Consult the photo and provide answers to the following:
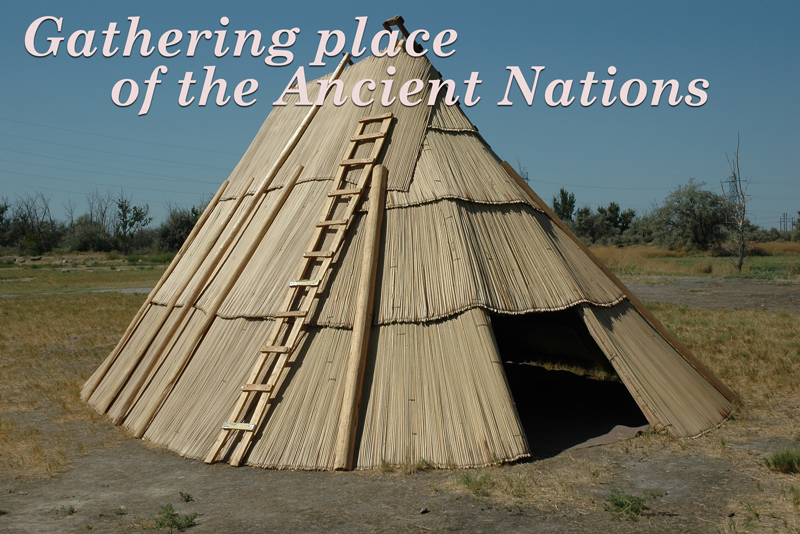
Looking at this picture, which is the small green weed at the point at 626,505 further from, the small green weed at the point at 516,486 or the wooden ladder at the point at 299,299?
the wooden ladder at the point at 299,299

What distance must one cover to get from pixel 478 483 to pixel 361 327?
195 cm

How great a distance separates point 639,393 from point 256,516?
423cm

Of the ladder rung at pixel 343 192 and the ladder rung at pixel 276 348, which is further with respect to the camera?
the ladder rung at pixel 343 192

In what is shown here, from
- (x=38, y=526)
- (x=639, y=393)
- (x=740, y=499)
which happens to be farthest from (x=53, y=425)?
(x=740, y=499)

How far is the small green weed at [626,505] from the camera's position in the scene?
4.86 m

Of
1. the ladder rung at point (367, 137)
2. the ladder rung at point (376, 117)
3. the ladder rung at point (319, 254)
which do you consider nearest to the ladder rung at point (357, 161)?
the ladder rung at point (367, 137)

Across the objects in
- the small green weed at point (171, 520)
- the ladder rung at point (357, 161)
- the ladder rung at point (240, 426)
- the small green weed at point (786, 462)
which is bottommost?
the small green weed at point (171, 520)

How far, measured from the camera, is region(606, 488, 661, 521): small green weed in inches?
191

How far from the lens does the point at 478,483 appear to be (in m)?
5.39

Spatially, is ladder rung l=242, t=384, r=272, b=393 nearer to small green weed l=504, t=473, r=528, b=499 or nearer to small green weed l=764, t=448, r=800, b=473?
small green weed l=504, t=473, r=528, b=499

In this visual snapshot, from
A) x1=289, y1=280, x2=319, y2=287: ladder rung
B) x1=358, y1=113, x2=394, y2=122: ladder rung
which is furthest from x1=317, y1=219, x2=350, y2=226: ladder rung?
x1=358, y1=113, x2=394, y2=122: ladder rung

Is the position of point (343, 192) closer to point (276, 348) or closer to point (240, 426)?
point (276, 348)

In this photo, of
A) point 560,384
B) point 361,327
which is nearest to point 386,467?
point 361,327

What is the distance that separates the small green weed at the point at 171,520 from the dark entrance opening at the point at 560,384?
3460 mm
